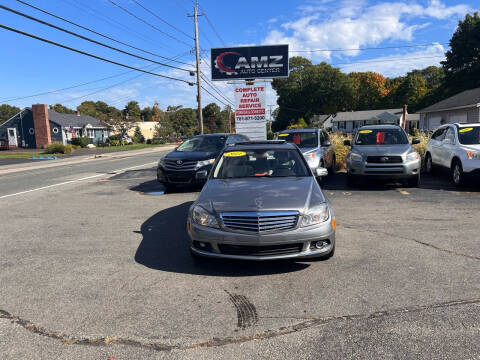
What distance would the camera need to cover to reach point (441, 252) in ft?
15.8

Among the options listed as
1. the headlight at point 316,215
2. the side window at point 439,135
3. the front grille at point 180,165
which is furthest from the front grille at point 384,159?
the headlight at point 316,215

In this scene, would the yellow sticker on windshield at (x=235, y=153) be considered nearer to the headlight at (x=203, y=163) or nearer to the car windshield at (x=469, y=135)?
the headlight at (x=203, y=163)

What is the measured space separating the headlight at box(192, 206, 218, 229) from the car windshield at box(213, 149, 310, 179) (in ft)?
3.92

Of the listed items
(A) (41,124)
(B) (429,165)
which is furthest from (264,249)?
(A) (41,124)

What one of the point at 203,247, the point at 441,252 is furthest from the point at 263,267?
the point at 441,252

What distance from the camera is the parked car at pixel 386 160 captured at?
9.48 m

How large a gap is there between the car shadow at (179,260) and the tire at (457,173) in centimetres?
707

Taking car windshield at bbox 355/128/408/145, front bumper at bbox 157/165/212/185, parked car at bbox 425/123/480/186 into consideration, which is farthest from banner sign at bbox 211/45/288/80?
front bumper at bbox 157/165/212/185

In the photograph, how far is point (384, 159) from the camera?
956 cm

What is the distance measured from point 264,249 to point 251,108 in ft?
50.9

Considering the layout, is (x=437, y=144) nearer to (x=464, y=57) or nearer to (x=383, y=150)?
(x=383, y=150)

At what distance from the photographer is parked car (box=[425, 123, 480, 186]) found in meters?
9.10

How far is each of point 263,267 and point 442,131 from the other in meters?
9.52

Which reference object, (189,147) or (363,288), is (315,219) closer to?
(363,288)
